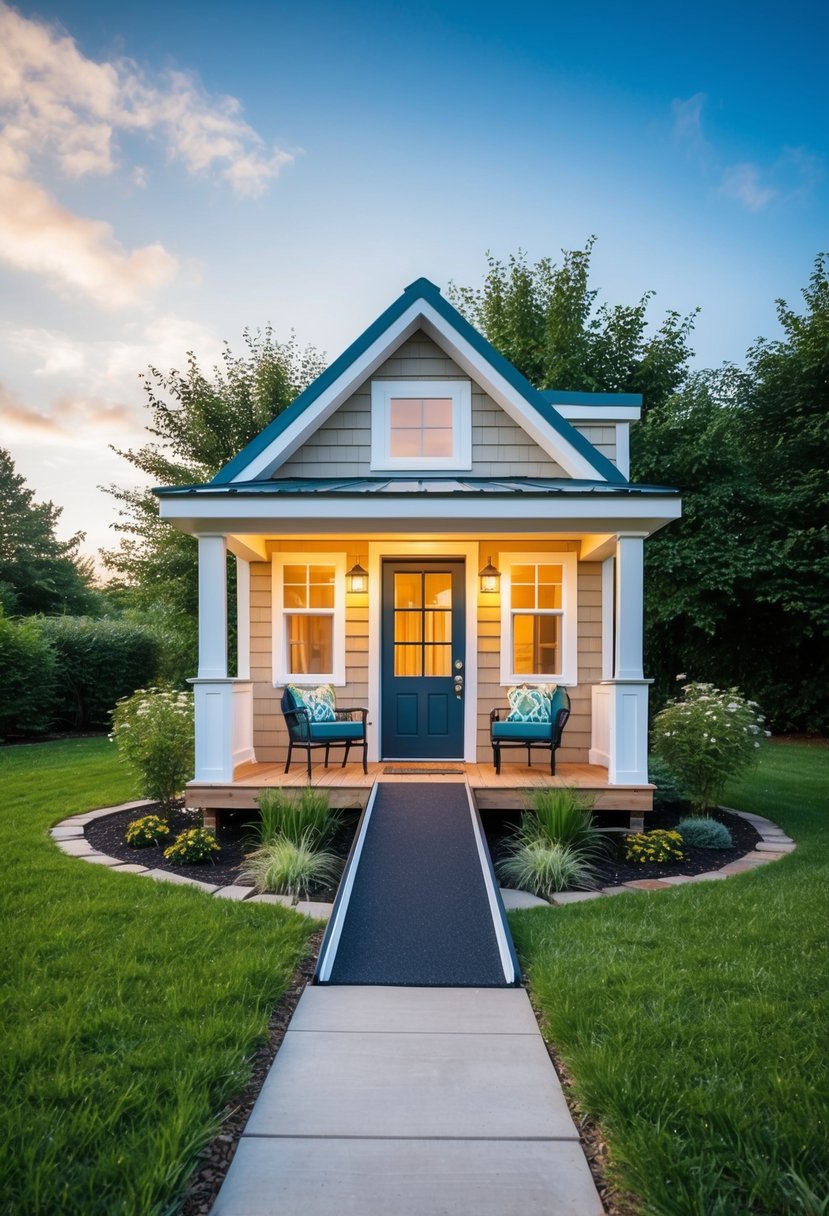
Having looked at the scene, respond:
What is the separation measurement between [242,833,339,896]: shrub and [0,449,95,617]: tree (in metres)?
22.6

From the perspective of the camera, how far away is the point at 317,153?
9.86 m

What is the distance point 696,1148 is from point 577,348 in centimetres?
1727

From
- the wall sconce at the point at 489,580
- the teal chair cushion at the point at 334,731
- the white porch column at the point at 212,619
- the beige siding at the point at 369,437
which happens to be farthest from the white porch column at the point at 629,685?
the white porch column at the point at 212,619

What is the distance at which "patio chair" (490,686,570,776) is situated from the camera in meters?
6.70

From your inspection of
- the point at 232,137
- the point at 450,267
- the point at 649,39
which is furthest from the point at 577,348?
the point at 232,137

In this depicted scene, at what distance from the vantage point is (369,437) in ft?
25.9

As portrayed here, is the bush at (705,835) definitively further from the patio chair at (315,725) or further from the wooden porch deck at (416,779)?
the patio chair at (315,725)

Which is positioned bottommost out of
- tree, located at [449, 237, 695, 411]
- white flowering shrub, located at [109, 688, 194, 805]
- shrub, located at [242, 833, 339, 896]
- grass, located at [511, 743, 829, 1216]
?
shrub, located at [242, 833, 339, 896]

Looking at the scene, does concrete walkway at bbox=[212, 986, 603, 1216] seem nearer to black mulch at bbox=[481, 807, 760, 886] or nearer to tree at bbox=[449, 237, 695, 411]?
black mulch at bbox=[481, 807, 760, 886]

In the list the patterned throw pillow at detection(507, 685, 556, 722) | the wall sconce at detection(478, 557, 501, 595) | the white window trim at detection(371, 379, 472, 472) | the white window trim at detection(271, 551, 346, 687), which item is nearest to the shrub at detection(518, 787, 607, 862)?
the patterned throw pillow at detection(507, 685, 556, 722)

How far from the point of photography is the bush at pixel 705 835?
235 inches

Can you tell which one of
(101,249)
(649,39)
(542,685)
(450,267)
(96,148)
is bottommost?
(542,685)

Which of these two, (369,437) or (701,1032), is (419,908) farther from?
(369,437)

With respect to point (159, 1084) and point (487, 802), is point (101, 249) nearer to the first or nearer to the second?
point (487, 802)
